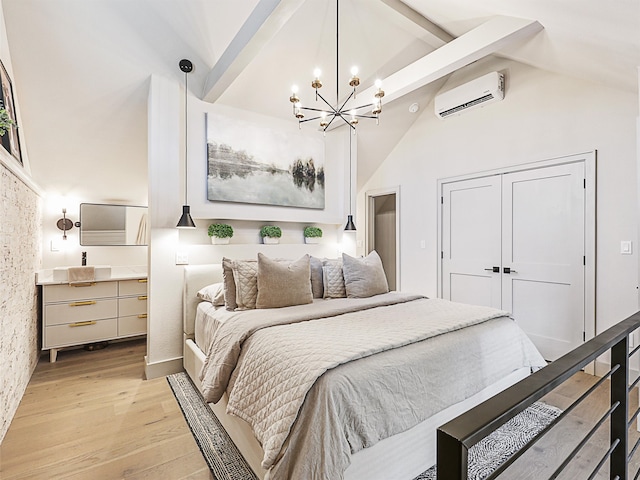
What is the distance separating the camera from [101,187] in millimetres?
3750

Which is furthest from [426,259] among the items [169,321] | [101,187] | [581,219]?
[101,187]

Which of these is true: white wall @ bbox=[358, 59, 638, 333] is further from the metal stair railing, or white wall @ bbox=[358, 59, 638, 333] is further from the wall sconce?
the wall sconce

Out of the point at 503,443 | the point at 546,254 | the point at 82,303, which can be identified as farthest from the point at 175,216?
the point at 546,254

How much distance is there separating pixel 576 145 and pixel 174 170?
3.73 meters

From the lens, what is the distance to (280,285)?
2.48 metres

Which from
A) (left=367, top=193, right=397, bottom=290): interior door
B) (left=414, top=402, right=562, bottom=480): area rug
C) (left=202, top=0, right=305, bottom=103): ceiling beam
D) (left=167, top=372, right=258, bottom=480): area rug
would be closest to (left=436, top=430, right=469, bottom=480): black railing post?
(left=414, top=402, right=562, bottom=480): area rug

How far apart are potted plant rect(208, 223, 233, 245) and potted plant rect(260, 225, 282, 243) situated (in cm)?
40

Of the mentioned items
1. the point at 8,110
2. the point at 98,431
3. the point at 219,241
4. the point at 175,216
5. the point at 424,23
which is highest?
the point at 424,23

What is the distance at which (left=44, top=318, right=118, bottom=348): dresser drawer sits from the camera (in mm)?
3210

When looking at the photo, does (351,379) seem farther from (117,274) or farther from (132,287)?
(117,274)

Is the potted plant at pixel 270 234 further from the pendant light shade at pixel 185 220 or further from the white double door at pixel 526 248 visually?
the white double door at pixel 526 248

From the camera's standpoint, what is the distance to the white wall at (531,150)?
2.83m

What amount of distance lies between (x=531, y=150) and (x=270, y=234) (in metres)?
2.83

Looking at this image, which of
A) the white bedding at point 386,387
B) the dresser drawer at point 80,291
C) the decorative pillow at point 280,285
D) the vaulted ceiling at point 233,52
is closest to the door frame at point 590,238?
the vaulted ceiling at point 233,52
